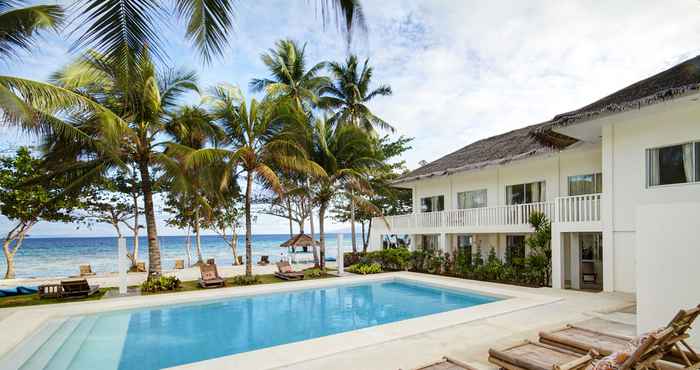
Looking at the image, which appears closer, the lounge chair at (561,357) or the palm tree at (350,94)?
the lounge chair at (561,357)

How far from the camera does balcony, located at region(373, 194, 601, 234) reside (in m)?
11.9

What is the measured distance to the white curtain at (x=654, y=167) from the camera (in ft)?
33.5

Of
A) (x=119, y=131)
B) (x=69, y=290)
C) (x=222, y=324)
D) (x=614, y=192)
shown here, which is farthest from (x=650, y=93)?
(x=69, y=290)

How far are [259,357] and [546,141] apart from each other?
449 inches

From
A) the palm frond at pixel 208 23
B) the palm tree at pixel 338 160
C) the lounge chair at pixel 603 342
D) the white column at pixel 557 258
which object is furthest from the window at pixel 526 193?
the palm frond at pixel 208 23

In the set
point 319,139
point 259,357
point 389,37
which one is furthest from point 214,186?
point 389,37

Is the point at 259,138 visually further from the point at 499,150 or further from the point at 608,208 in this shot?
the point at 608,208

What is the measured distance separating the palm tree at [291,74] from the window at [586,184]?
41.3 ft

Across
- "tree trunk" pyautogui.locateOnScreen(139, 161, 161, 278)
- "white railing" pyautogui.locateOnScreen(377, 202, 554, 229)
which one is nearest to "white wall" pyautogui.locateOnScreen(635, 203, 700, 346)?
"white railing" pyautogui.locateOnScreen(377, 202, 554, 229)

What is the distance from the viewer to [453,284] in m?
13.6

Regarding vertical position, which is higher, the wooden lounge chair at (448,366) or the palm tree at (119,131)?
the palm tree at (119,131)

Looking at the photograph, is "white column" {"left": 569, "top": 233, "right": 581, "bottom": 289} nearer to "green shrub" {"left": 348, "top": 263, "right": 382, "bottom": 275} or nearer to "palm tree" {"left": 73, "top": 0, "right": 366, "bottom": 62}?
"green shrub" {"left": 348, "top": 263, "right": 382, "bottom": 275}

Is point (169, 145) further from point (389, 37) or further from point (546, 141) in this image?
point (546, 141)

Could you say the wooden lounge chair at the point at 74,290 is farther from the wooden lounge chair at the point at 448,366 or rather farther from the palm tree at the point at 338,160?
the wooden lounge chair at the point at 448,366
